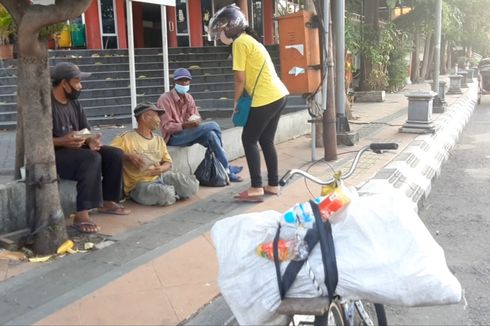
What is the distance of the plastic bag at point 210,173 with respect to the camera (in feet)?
19.9

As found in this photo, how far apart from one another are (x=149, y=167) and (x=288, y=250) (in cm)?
323

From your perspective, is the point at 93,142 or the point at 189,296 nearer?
the point at 189,296

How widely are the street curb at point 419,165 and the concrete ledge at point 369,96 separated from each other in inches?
190

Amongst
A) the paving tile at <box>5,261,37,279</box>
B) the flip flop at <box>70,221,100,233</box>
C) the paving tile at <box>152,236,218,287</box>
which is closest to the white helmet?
the paving tile at <box>152,236,218,287</box>

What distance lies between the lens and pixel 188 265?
3760 mm

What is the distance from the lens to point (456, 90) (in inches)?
700

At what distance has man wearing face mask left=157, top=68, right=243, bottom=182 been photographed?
19.2 ft

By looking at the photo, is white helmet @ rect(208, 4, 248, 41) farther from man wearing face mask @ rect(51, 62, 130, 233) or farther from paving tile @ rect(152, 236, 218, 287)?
paving tile @ rect(152, 236, 218, 287)

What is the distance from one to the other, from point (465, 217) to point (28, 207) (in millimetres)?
4240

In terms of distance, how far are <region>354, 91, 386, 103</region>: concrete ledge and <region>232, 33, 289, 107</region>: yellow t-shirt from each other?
1168 cm

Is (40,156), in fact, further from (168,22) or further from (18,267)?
(168,22)

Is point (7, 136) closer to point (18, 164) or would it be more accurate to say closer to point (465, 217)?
point (18, 164)

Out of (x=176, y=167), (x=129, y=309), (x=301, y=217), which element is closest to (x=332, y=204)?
(x=301, y=217)

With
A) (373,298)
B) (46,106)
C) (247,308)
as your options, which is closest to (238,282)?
(247,308)
